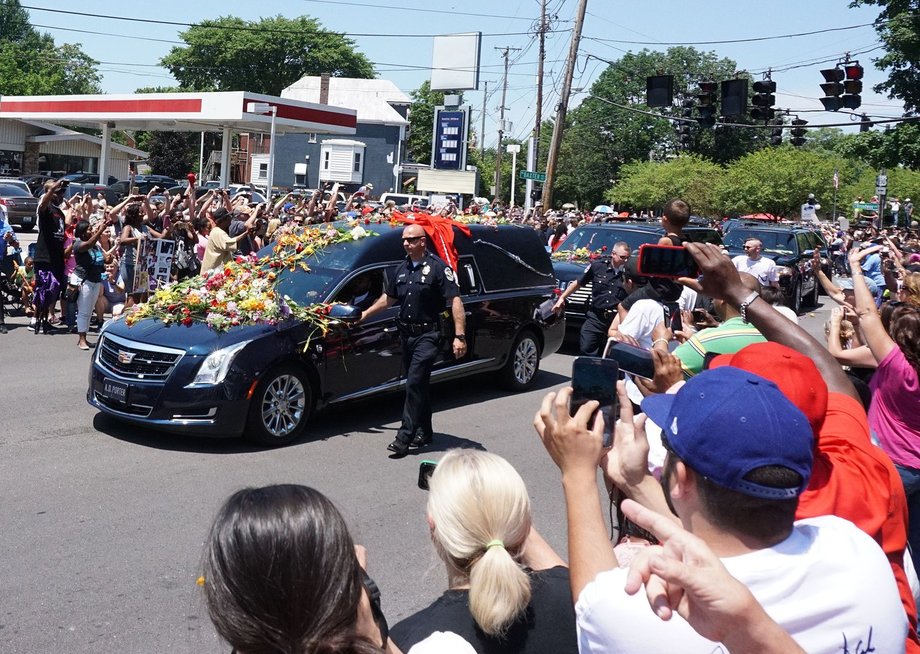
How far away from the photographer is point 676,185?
51375 mm

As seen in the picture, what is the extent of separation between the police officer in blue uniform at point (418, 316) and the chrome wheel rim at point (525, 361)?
111 inches

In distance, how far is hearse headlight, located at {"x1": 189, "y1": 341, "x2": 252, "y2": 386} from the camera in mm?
7801

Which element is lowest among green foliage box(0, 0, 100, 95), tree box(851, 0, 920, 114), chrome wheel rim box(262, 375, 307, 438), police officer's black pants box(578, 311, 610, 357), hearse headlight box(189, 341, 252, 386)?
chrome wheel rim box(262, 375, 307, 438)

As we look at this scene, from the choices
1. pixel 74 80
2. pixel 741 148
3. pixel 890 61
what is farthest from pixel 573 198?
pixel 74 80

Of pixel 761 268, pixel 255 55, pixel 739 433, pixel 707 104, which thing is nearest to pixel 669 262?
pixel 739 433

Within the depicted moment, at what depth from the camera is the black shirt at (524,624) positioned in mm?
2486

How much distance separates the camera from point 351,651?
1922 mm

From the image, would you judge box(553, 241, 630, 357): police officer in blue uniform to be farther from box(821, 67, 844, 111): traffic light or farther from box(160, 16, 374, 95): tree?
box(160, 16, 374, 95): tree

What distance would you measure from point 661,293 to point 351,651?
21.0 feet

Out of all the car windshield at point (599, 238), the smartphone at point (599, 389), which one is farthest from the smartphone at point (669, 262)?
the car windshield at point (599, 238)

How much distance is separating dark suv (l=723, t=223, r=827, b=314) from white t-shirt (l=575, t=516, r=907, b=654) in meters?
18.9

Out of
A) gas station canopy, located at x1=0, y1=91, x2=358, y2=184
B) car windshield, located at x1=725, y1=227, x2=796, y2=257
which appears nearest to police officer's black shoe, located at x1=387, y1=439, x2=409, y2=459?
car windshield, located at x1=725, y1=227, x2=796, y2=257

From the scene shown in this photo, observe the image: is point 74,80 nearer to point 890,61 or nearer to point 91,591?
point 890,61

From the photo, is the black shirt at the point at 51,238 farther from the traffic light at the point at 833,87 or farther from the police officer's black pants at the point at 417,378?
the traffic light at the point at 833,87
